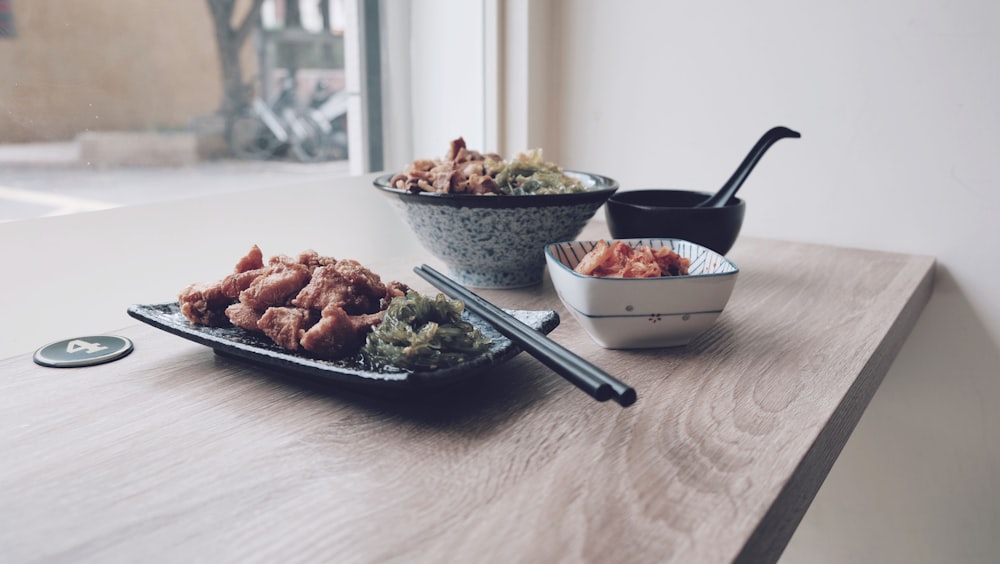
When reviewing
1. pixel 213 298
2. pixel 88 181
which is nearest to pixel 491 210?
pixel 213 298

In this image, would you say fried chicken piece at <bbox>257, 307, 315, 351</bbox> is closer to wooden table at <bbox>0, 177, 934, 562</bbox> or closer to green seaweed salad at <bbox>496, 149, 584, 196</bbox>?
wooden table at <bbox>0, 177, 934, 562</bbox>

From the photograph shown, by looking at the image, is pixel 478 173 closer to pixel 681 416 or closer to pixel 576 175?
pixel 576 175

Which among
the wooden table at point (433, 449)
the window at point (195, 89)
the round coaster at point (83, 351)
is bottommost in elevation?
the wooden table at point (433, 449)

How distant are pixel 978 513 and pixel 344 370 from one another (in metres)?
1.15

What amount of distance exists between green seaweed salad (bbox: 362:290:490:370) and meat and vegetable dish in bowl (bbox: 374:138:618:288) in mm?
287

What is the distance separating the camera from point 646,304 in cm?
78

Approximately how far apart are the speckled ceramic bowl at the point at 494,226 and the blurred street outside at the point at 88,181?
38 cm

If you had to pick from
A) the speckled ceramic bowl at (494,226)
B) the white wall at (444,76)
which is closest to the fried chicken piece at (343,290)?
the speckled ceramic bowl at (494,226)

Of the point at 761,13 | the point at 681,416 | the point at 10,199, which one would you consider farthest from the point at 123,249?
the point at 761,13

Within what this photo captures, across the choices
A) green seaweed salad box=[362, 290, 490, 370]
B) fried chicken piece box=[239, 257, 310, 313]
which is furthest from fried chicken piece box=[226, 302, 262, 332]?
green seaweed salad box=[362, 290, 490, 370]

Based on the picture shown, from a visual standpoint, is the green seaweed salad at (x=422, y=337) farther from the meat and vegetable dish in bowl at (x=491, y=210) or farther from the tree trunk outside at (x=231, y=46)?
the tree trunk outside at (x=231, y=46)

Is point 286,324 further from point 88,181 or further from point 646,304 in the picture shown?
point 88,181

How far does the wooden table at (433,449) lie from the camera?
47 centimetres

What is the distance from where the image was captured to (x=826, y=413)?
658 millimetres
